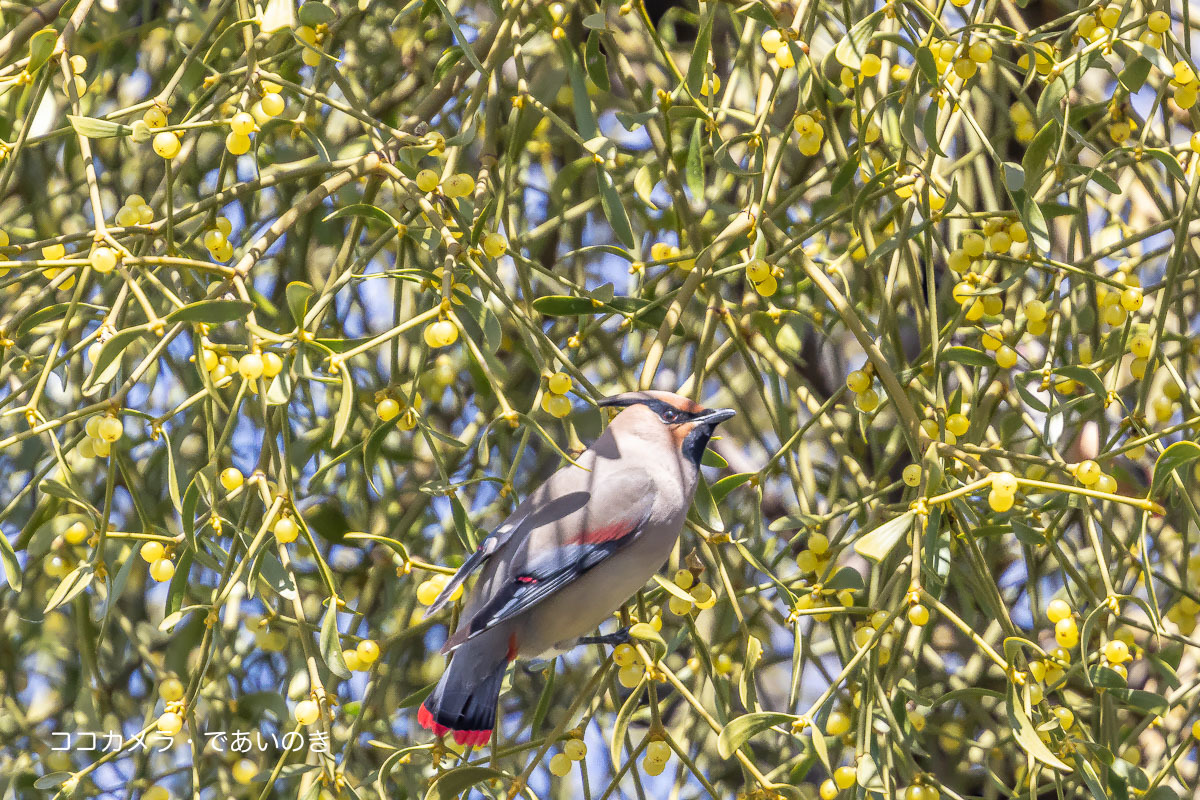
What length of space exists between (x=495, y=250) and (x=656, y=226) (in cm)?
74

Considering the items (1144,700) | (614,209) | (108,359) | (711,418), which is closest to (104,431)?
(108,359)

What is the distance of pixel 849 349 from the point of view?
2.81 metres

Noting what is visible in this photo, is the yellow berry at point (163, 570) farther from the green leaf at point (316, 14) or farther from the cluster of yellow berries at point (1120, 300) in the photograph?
the cluster of yellow berries at point (1120, 300)

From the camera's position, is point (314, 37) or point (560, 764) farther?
point (314, 37)

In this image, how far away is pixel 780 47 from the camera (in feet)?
4.54

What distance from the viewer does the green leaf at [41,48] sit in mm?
1311

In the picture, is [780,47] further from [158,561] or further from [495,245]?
[158,561]

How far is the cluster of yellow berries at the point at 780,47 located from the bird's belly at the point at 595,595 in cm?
51

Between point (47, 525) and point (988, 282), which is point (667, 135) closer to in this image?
point (988, 282)

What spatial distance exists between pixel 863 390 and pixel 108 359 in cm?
79

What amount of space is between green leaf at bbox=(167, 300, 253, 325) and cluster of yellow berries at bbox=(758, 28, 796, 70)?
0.56m

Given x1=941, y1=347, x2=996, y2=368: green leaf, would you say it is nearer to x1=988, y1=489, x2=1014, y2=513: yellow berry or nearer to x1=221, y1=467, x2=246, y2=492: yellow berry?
x1=988, y1=489, x2=1014, y2=513: yellow berry

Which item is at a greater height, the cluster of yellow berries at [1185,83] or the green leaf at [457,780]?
the cluster of yellow berries at [1185,83]

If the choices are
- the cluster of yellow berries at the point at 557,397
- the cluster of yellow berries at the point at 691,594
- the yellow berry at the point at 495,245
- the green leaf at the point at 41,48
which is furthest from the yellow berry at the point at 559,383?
the green leaf at the point at 41,48
